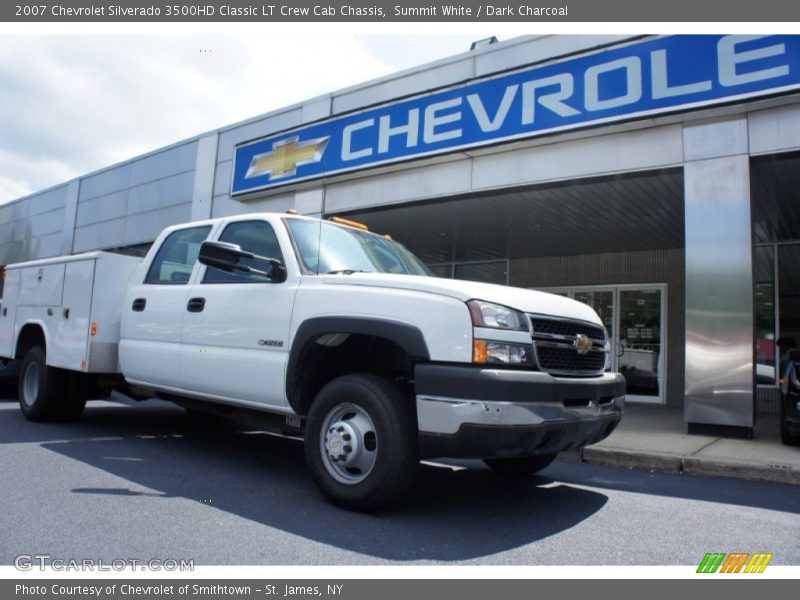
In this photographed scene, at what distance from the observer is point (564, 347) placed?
147 inches

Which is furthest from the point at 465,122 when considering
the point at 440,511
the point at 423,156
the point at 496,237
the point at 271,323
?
the point at 440,511

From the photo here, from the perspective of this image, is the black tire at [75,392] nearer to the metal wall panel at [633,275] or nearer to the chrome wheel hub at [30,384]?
the chrome wheel hub at [30,384]

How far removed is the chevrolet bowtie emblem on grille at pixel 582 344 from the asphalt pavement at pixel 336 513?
3.61ft

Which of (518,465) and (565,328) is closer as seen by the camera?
(565,328)

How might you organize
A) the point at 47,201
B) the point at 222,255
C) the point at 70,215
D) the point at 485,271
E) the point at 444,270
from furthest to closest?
the point at 47,201 < the point at 70,215 < the point at 444,270 < the point at 485,271 < the point at 222,255

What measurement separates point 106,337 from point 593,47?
744 cm

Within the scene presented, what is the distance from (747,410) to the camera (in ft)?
23.2

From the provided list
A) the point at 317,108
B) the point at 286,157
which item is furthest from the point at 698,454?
the point at 317,108

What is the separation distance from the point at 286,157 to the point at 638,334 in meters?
8.48

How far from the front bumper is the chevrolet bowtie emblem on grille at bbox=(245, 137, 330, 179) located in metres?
9.05

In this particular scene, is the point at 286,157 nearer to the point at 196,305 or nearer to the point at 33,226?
the point at 196,305

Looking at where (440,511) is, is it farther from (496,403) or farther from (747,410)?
(747,410)

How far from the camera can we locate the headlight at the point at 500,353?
10.9ft

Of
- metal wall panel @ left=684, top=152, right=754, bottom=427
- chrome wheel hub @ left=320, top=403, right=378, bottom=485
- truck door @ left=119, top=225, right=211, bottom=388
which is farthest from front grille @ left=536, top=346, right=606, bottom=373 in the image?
metal wall panel @ left=684, top=152, right=754, bottom=427
